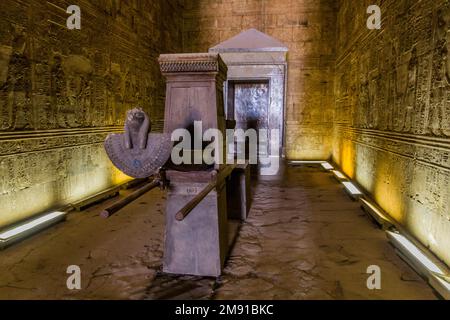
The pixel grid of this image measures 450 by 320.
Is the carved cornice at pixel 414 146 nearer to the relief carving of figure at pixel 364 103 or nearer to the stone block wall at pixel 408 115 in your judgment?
the stone block wall at pixel 408 115

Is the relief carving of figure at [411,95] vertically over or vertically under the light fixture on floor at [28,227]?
over

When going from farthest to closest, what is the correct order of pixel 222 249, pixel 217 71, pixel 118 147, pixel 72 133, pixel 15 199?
pixel 72 133 < pixel 15 199 < pixel 222 249 < pixel 217 71 < pixel 118 147

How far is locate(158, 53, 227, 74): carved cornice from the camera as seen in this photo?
281cm

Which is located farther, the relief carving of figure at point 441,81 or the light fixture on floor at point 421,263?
the relief carving of figure at point 441,81

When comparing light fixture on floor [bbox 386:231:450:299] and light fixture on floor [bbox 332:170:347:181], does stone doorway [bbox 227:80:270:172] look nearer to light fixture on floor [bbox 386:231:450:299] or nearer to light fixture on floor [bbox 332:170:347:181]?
light fixture on floor [bbox 332:170:347:181]

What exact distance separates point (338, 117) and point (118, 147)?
8.14 meters

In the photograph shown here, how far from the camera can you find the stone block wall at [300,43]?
33.9 feet

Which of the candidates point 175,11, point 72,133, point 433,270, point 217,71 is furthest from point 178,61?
point 175,11

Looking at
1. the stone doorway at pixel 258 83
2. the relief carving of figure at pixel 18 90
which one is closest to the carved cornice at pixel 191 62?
the relief carving of figure at pixel 18 90

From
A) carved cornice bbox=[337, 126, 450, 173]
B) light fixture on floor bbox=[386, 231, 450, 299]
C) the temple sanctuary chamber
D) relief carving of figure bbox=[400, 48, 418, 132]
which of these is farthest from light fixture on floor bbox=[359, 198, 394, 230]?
relief carving of figure bbox=[400, 48, 418, 132]

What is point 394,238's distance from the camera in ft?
12.2

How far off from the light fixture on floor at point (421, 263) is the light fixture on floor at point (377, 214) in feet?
0.86

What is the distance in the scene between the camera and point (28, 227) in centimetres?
410

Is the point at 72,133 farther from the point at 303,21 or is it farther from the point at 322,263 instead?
the point at 303,21
